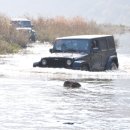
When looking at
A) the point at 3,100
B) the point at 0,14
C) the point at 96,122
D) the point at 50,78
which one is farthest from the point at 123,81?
the point at 0,14

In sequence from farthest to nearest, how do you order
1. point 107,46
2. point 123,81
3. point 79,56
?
point 107,46
point 79,56
point 123,81

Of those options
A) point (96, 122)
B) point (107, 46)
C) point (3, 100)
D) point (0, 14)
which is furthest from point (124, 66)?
point (0, 14)

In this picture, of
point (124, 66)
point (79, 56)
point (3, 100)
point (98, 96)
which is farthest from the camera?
point (124, 66)

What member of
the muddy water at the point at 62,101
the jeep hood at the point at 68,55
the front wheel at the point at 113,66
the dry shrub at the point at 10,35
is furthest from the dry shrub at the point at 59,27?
the muddy water at the point at 62,101

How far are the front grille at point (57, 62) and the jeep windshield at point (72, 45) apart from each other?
41.4 inches

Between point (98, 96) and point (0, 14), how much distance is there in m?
29.0

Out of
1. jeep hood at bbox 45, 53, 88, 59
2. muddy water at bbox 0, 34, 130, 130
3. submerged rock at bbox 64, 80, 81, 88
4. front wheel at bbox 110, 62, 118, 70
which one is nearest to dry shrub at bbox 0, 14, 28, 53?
front wheel at bbox 110, 62, 118, 70

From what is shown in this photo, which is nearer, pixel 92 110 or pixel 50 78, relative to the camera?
pixel 92 110

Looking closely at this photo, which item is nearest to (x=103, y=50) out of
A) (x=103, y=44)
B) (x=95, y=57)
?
(x=103, y=44)

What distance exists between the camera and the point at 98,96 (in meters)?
16.1

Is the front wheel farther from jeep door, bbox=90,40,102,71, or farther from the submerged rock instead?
the submerged rock

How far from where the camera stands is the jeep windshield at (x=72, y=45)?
910 inches

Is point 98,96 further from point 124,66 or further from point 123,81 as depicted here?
point 124,66

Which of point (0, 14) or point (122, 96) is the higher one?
point (0, 14)
